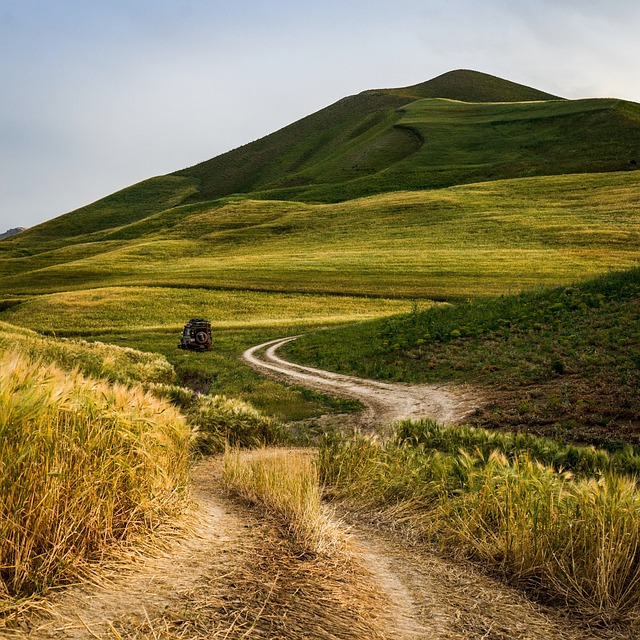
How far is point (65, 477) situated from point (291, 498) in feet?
8.28

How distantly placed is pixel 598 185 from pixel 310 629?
100m

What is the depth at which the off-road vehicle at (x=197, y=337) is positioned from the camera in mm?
37906

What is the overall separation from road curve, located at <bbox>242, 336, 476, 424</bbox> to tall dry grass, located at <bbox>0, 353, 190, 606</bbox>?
12326 mm

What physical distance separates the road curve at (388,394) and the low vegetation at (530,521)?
9197mm

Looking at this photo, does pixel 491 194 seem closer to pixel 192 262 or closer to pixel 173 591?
pixel 192 262

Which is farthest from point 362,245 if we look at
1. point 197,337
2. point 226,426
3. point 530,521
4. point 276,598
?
point 276,598

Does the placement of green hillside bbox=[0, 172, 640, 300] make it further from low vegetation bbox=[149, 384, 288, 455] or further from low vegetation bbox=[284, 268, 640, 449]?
low vegetation bbox=[149, 384, 288, 455]

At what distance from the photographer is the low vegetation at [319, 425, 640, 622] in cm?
552

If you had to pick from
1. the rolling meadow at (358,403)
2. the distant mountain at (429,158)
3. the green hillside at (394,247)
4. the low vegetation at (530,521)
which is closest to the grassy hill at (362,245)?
the green hillside at (394,247)

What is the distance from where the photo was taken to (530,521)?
20.7ft

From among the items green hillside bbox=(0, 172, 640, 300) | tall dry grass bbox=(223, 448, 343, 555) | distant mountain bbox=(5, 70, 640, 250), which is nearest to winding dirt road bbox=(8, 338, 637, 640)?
tall dry grass bbox=(223, 448, 343, 555)

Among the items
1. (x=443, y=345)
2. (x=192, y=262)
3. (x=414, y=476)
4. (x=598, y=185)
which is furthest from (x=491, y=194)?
(x=414, y=476)

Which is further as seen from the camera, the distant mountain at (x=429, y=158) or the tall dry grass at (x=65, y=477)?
the distant mountain at (x=429, y=158)

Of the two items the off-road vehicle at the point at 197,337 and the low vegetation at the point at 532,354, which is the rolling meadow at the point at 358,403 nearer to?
the low vegetation at the point at 532,354
